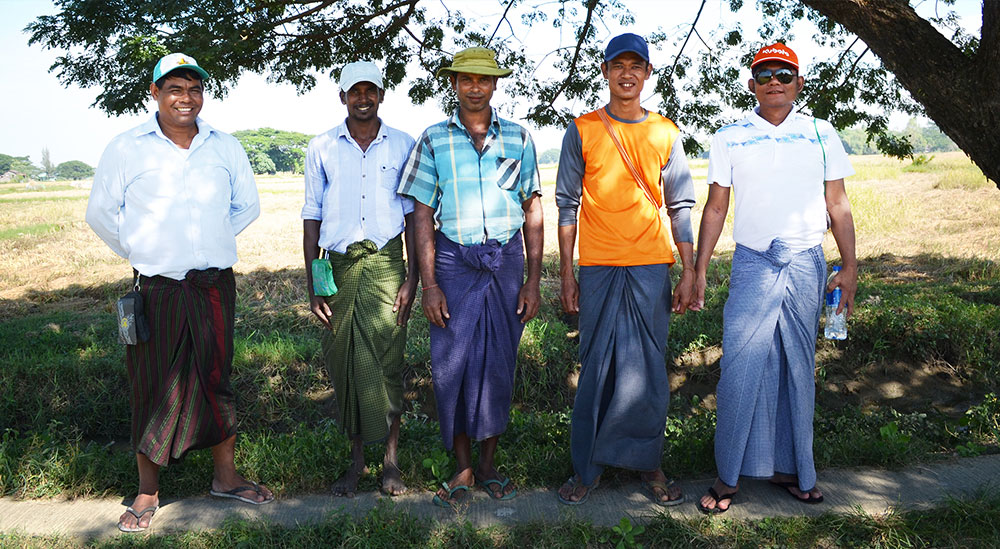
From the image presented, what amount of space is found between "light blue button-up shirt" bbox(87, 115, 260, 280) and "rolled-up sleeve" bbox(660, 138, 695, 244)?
7.02 ft

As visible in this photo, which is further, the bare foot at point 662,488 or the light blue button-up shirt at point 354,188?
the light blue button-up shirt at point 354,188

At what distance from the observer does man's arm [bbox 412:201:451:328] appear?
Result: 348 cm

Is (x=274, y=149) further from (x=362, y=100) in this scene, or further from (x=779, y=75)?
(x=779, y=75)

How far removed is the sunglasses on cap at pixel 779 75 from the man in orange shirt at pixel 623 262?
0.47 m

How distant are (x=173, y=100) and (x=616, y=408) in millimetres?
2521

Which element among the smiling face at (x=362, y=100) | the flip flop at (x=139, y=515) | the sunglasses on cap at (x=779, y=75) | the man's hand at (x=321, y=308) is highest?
the sunglasses on cap at (x=779, y=75)

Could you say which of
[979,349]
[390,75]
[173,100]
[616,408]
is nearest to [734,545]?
[616,408]

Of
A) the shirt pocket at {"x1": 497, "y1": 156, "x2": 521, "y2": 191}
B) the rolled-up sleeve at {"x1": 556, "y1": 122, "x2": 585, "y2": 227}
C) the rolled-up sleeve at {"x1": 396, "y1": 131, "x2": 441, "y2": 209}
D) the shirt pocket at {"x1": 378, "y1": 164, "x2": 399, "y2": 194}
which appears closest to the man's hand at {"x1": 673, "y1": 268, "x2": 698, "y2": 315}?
the rolled-up sleeve at {"x1": 556, "y1": 122, "x2": 585, "y2": 227}

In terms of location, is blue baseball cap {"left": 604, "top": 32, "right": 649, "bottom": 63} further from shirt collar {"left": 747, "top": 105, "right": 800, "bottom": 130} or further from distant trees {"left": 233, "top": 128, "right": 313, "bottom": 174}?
distant trees {"left": 233, "top": 128, "right": 313, "bottom": 174}

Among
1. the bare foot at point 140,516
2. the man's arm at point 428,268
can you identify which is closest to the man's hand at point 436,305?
the man's arm at point 428,268

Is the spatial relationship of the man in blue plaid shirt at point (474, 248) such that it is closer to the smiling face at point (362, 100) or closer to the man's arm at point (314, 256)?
the smiling face at point (362, 100)

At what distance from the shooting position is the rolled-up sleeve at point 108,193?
3.36m

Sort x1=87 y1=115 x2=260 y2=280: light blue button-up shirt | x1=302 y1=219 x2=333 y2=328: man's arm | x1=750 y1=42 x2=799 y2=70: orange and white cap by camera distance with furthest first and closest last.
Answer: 1. x1=302 y1=219 x2=333 y2=328: man's arm
2. x1=87 y1=115 x2=260 y2=280: light blue button-up shirt
3. x1=750 y1=42 x2=799 y2=70: orange and white cap

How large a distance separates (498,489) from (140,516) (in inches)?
66.7
